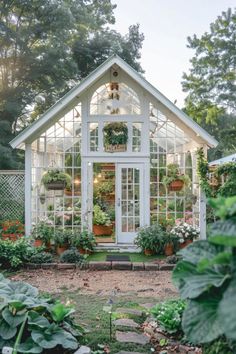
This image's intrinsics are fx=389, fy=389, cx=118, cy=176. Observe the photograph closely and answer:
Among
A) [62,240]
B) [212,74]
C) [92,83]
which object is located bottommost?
[62,240]

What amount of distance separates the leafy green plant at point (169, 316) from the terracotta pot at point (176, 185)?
4821 mm

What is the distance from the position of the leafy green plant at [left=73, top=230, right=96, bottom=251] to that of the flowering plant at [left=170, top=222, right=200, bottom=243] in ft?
5.89

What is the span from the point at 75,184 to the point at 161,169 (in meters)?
2.08

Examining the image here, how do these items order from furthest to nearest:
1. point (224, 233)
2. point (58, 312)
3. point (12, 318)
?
1. point (58, 312)
2. point (12, 318)
3. point (224, 233)

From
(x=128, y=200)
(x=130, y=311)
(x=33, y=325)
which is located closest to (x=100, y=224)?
(x=128, y=200)

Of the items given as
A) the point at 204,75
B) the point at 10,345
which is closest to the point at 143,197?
the point at 10,345

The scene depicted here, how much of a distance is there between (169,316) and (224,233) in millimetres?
2421

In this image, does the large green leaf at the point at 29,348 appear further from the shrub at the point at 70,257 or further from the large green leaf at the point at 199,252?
the shrub at the point at 70,257

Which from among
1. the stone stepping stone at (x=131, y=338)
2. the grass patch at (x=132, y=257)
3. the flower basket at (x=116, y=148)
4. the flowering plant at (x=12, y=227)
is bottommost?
the stone stepping stone at (x=131, y=338)

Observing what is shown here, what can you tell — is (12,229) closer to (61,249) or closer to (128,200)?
(61,249)

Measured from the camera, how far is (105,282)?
261 inches

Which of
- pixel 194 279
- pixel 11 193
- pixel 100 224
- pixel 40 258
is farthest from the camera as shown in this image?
pixel 100 224

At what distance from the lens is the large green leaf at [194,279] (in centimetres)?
177

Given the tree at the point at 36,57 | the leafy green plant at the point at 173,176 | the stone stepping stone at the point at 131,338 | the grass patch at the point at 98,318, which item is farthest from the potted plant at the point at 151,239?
the tree at the point at 36,57
